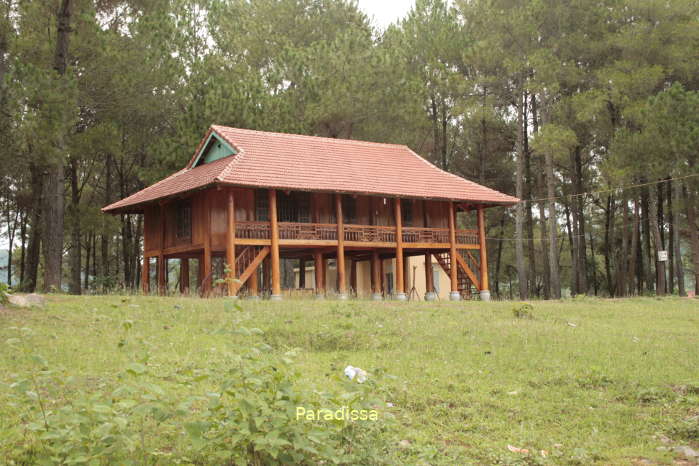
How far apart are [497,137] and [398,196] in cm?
1884

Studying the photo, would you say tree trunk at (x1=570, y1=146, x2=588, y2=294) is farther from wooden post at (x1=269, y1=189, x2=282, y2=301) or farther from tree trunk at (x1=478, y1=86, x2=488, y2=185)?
wooden post at (x1=269, y1=189, x2=282, y2=301)

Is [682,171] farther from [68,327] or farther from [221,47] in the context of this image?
[68,327]

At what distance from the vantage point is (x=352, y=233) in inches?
1017

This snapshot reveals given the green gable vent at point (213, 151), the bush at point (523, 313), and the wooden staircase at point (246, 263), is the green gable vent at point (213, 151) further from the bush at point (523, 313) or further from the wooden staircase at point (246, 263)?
the bush at point (523, 313)

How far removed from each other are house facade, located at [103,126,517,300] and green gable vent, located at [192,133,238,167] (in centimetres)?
4

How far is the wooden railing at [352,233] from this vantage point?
23.5 m

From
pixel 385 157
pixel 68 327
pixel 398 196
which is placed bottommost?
pixel 68 327

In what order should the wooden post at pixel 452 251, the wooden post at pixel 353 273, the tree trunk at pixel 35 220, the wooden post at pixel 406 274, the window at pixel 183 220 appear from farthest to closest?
the wooden post at pixel 353 273 < the tree trunk at pixel 35 220 < the wooden post at pixel 406 274 < the wooden post at pixel 452 251 < the window at pixel 183 220

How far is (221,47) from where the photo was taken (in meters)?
35.8

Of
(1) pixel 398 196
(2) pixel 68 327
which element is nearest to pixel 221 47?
(1) pixel 398 196

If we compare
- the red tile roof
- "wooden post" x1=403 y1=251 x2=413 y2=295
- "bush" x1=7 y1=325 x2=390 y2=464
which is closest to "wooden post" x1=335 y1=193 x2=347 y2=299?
the red tile roof

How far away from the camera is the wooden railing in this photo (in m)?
23.5

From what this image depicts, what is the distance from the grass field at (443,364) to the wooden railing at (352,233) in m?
5.22

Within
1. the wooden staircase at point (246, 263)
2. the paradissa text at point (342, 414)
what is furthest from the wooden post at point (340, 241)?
the paradissa text at point (342, 414)
